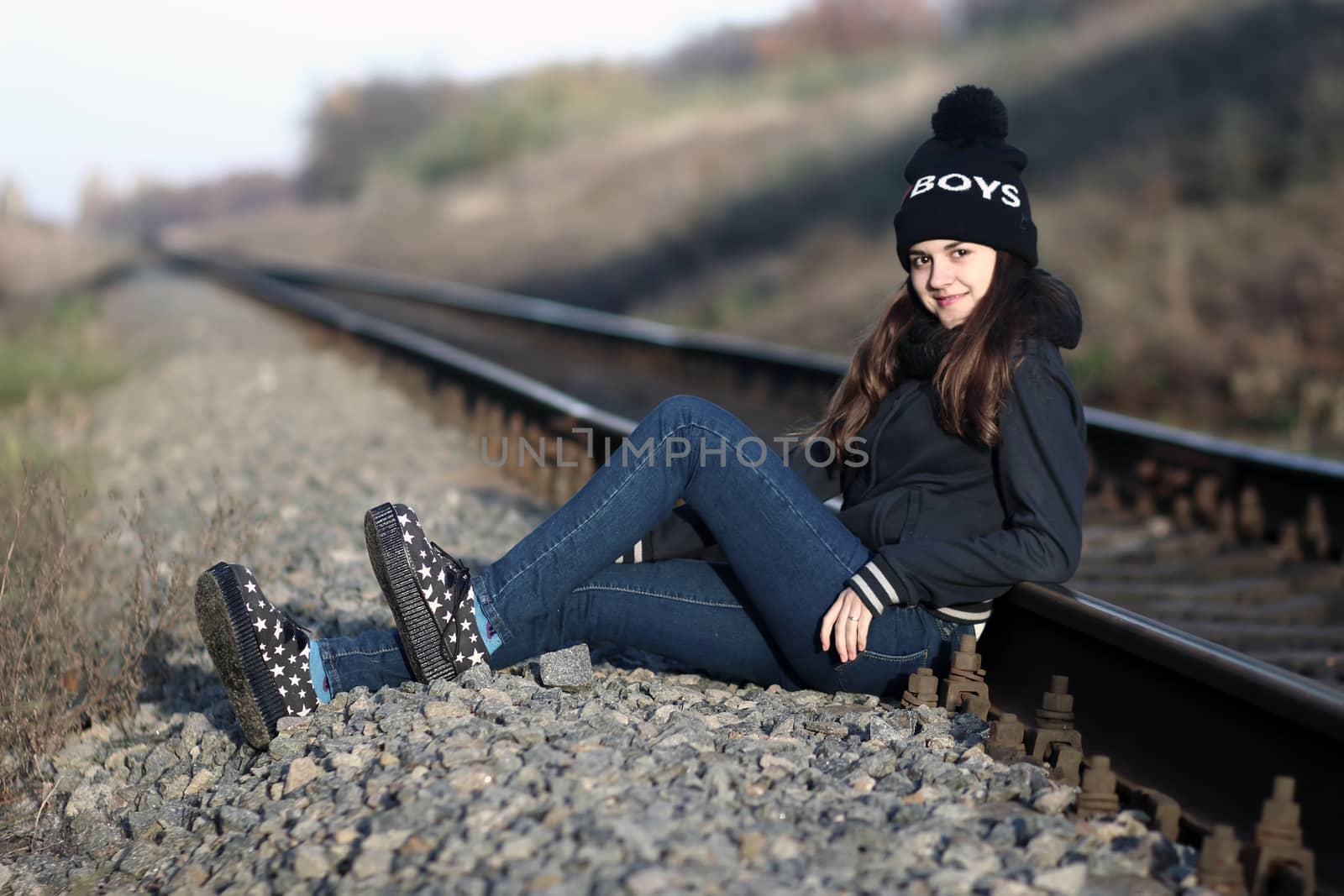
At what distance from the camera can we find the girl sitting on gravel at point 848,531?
125 inches

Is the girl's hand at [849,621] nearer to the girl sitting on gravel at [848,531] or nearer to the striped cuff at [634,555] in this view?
the girl sitting on gravel at [848,531]

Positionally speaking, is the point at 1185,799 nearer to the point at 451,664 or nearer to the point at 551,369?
the point at 451,664

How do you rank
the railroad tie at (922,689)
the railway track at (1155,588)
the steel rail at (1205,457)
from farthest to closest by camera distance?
the steel rail at (1205,457) < the railroad tie at (922,689) < the railway track at (1155,588)

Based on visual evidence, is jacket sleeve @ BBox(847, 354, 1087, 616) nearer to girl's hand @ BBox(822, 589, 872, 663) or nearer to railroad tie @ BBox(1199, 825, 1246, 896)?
girl's hand @ BBox(822, 589, 872, 663)

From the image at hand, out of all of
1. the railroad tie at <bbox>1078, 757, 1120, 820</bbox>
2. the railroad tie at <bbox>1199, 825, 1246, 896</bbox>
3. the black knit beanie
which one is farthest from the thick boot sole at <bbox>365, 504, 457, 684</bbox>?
the railroad tie at <bbox>1199, 825, 1246, 896</bbox>

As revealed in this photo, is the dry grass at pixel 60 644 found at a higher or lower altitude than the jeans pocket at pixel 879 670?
lower

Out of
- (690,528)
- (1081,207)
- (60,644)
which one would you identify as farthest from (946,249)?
(1081,207)

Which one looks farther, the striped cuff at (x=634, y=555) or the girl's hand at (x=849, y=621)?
the striped cuff at (x=634, y=555)

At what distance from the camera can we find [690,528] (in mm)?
3688

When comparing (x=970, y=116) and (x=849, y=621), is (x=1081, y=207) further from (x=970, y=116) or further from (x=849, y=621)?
(x=849, y=621)

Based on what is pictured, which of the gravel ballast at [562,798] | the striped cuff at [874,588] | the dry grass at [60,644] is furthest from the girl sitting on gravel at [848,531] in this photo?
the dry grass at [60,644]

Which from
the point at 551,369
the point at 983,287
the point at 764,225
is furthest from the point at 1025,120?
the point at 983,287

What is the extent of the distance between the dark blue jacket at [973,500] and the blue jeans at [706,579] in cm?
12

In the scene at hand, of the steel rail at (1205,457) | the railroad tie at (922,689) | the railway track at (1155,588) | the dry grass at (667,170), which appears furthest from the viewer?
the dry grass at (667,170)
